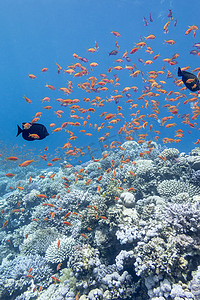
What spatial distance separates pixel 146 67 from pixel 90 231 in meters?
80.8

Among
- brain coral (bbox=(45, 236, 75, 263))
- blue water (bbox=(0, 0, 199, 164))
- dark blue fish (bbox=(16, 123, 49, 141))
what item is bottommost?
brain coral (bbox=(45, 236, 75, 263))

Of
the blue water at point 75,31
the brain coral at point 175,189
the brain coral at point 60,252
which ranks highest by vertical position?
the blue water at point 75,31

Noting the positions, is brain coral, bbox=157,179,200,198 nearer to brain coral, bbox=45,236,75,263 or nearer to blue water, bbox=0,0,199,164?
brain coral, bbox=45,236,75,263

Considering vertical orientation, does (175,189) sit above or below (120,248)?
above

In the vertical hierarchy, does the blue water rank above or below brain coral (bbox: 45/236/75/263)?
above

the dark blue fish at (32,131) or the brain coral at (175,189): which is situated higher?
the dark blue fish at (32,131)

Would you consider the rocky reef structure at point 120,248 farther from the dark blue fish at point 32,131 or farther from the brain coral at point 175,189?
the dark blue fish at point 32,131

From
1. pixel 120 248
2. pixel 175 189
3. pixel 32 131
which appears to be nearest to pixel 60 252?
pixel 120 248

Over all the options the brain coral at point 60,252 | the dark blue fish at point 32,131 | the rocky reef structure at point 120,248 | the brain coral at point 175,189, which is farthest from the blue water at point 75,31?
the dark blue fish at point 32,131

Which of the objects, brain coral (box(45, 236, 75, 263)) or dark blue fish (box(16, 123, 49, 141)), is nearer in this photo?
dark blue fish (box(16, 123, 49, 141))

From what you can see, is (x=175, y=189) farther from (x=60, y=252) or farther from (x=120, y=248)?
(x=60, y=252)

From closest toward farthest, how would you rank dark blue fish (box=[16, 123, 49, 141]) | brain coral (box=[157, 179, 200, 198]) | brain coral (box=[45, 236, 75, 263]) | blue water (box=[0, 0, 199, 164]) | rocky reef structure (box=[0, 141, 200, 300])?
1. dark blue fish (box=[16, 123, 49, 141])
2. rocky reef structure (box=[0, 141, 200, 300])
3. brain coral (box=[45, 236, 75, 263])
4. brain coral (box=[157, 179, 200, 198])
5. blue water (box=[0, 0, 199, 164])

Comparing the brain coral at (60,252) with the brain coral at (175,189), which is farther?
the brain coral at (175,189)

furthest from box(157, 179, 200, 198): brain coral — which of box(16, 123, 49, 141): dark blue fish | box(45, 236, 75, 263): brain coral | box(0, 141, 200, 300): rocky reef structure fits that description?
box(16, 123, 49, 141): dark blue fish
